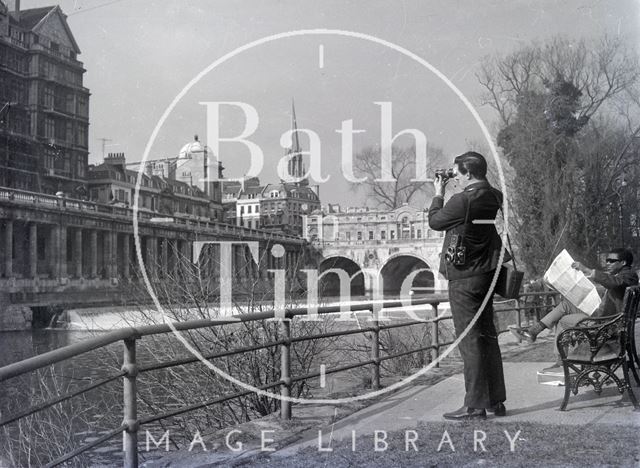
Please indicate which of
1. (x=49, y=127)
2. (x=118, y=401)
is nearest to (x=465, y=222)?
(x=118, y=401)

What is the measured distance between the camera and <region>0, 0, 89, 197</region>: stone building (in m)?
43.6

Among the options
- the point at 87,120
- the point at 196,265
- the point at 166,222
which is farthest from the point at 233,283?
the point at 87,120

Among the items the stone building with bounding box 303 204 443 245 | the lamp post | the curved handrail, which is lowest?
the curved handrail

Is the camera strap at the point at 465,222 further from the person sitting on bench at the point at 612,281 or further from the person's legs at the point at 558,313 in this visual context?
the person's legs at the point at 558,313

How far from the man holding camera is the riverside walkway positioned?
230mm

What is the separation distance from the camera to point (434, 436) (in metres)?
4.23

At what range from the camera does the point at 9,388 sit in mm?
13453

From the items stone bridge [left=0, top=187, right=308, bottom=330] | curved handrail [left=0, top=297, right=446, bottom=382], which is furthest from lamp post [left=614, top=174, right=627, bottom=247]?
curved handrail [left=0, top=297, right=446, bottom=382]

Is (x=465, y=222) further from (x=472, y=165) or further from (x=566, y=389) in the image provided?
(x=566, y=389)

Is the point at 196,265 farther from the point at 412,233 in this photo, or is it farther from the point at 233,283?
the point at 412,233

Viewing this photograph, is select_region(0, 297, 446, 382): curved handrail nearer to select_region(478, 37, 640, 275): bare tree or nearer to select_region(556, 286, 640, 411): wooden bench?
select_region(556, 286, 640, 411): wooden bench

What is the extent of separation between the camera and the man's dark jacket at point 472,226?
4.64m

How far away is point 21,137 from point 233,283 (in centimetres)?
3870

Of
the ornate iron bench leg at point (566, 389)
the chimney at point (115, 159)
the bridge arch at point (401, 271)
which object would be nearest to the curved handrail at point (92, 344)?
→ the ornate iron bench leg at point (566, 389)
